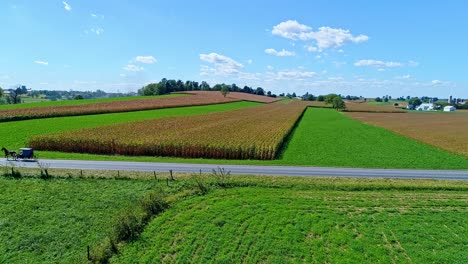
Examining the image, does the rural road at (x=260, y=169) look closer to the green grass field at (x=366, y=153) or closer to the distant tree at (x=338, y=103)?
the green grass field at (x=366, y=153)

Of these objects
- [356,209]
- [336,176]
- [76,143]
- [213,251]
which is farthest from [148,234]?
[76,143]

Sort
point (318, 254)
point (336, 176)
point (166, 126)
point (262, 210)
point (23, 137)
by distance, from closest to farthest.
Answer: point (318, 254), point (262, 210), point (336, 176), point (23, 137), point (166, 126)

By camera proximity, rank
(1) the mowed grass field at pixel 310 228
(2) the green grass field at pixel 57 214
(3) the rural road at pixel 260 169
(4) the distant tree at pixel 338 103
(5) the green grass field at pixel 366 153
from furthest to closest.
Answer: (4) the distant tree at pixel 338 103 → (5) the green grass field at pixel 366 153 → (3) the rural road at pixel 260 169 → (2) the green grass field at pixel 57 214 → (1) the mowed grass field at pixel 310 228

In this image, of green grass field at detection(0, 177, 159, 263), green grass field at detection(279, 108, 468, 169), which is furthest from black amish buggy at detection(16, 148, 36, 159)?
green grass field at detection(279, 108, 468, 169)

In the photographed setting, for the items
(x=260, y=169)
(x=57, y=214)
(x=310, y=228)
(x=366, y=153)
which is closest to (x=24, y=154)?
(x=57, y=214)

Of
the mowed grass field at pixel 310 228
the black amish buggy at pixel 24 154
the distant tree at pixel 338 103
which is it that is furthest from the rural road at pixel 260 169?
the distant tree at pixel 338 103

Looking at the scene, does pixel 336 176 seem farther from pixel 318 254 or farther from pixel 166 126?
pixel 166 126

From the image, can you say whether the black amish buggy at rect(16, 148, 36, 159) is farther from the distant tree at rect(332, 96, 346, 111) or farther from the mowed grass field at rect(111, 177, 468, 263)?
the distant tree at rect(332, 96, 346, 111)
